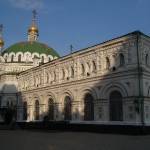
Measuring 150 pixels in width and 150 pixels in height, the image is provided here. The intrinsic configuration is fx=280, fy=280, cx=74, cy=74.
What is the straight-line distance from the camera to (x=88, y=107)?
2823 centimetres

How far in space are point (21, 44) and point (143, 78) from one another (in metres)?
33.3

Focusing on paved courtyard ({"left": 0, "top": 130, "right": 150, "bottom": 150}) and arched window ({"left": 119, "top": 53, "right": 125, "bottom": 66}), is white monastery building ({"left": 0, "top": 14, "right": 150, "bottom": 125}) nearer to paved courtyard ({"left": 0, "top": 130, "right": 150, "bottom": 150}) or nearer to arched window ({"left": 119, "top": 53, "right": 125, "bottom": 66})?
arched window ({"left": 119, "top": 53, "right": 125, "bottom": 66})

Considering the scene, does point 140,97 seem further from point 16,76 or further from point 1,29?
point 1,29

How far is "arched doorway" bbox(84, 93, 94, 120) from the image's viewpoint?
27.8 m

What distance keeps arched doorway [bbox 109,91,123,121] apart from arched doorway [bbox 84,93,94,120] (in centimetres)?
249

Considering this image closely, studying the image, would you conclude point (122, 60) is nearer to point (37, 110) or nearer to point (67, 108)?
point (67, 108)

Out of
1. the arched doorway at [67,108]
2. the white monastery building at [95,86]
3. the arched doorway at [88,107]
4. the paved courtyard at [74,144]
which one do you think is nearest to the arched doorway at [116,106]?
the white monastery building at [95,86]

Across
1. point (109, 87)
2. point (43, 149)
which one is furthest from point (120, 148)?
point (109, 87)

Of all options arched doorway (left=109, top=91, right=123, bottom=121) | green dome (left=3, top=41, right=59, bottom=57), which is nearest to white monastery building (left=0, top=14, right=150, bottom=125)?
arched doorway (left=109, top=91, right=123, bottom=121)

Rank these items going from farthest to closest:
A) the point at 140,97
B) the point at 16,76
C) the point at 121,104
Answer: the point at 16,76 → the point at 121,104 → the point at 140,97

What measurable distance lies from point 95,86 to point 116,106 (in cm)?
316

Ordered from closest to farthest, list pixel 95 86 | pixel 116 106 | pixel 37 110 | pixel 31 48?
1. pixel 116 106
2. pixel 95 86
3. pixel 37 110
4. pixel 31 48

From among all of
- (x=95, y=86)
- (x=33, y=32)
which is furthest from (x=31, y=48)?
(x=95, y=86)

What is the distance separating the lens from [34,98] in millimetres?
37219
